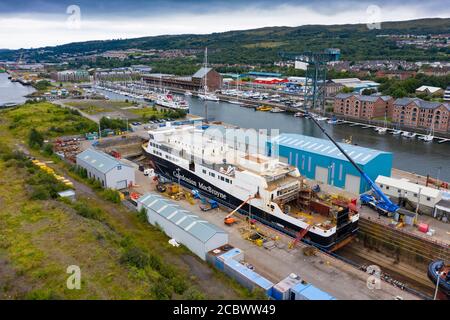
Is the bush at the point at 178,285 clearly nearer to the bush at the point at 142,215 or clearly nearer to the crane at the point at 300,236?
the crane at the point at 300,236

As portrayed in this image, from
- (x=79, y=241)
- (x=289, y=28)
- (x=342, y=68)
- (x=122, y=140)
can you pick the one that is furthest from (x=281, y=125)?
(x=289, y=28)

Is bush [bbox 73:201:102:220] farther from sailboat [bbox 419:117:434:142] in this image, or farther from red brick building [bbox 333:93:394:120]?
red brick building [bbox 333:93:394:120]

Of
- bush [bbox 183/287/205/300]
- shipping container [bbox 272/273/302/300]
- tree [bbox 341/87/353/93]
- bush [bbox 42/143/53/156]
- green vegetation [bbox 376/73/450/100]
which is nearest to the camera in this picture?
bush [bbox 183/287/205/300]

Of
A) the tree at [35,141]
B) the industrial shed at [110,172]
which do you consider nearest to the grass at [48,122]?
the tree at [35,141]

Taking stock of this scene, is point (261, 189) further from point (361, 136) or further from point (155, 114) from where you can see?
point (155, 114)

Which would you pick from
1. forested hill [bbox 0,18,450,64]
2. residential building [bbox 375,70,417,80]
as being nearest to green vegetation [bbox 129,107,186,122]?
residential building [bbox 375,70,417,80]

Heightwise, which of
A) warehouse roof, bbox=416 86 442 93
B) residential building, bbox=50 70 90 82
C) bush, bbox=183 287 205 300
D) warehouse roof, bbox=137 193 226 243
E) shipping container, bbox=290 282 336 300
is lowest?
shipping container, bbox=290 282 336 300

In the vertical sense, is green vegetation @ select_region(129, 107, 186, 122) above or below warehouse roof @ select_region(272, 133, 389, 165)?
below

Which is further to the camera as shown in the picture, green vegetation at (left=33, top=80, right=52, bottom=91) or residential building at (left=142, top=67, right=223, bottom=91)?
green vegetation at (left=33, top=80, right=52, bottom=91)
